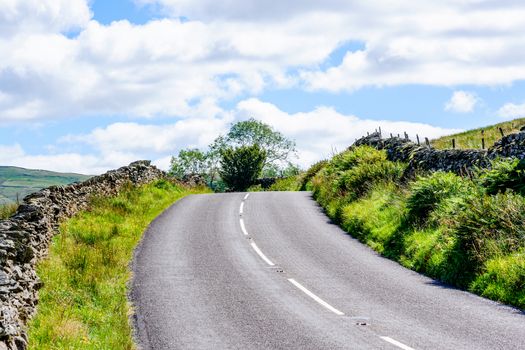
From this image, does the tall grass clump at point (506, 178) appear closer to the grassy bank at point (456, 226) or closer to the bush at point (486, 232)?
the grassy bank at point (456, 226)

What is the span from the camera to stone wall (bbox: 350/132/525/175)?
61.6 feet

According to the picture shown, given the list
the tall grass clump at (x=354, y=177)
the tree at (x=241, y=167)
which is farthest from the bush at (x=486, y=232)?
the tree at (x=241, y=167)

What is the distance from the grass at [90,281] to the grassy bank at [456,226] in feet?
25.0

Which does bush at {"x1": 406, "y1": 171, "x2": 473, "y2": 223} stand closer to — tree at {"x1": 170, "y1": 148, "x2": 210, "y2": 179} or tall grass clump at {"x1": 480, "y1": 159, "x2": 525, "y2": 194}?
tall grass clump at {"x1": 480, "y1": 159, "x2": 525, "y2": 194}

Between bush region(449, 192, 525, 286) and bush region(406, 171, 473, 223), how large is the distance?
261 centimetres

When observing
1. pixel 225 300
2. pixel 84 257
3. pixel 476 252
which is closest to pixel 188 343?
pixel 225 300

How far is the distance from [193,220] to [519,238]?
13.7 metres

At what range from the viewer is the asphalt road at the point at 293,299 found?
9414mm

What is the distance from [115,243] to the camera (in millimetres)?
18125

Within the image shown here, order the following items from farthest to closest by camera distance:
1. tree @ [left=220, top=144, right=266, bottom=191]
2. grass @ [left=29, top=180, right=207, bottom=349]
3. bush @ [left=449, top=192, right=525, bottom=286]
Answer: tree @ [left=220, top=144, right=266, bottom=191]
bush @ [left=449, top=192, right=525, bottom=286]
grass @ [left=29, top=180, right=207, bottom=349]

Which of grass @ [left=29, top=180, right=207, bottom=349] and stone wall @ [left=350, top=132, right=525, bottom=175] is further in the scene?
stone wall @ [left=350, top=132, right=525, bottom=175]

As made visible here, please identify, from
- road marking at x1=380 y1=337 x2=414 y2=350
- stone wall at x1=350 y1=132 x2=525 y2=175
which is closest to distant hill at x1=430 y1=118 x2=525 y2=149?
stone wall at x1=350 y1=132 x2=525 y2=175

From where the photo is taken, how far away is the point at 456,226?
15.3m

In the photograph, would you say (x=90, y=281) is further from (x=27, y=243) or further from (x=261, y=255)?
(x=261, y=255)
